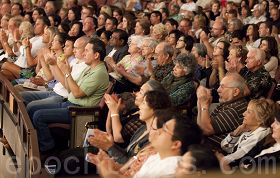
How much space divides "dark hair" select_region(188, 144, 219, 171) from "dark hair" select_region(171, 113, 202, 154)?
285 mm

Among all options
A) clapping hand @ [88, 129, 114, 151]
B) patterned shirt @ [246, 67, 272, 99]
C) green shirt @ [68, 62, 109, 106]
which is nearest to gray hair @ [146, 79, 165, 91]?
clapping hand @ [88, 129, 114, 151]

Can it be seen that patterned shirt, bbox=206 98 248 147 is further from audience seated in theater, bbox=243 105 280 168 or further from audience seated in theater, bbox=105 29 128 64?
audience seated in theater, bbox=105 29 128 64

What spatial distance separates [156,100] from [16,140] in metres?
1.46

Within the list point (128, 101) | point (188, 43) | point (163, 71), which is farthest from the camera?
point (188, 43)

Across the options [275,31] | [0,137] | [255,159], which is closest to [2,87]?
[0,137]

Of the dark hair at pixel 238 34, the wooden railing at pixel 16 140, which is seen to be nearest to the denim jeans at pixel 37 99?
the wooden railing at pixel 16 140

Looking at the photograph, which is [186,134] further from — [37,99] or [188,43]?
[188,43]

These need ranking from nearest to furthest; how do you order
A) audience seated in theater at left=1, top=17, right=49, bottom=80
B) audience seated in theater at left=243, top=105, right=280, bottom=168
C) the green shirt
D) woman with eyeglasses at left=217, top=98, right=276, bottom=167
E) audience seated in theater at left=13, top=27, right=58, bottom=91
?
audience seated in theater at left=243, top=105, right=280, bottom=168 < woman with eyeglasses at left=217, top=98, right=276, bottom=167 < the green shirt < audience seated in theater at left=13, top=27, right=58, bottom=91 < audience seated in theater at left=1, top=17, right=49, bottom=80

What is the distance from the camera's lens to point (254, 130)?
15.7 ft

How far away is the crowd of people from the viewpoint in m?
4.16

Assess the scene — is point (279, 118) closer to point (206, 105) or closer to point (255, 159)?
point (255, 159)

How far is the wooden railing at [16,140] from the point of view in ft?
15.6

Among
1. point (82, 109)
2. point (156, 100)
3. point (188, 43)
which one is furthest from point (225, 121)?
point (188, 43)

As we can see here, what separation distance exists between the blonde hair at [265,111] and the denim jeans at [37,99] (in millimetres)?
2211
